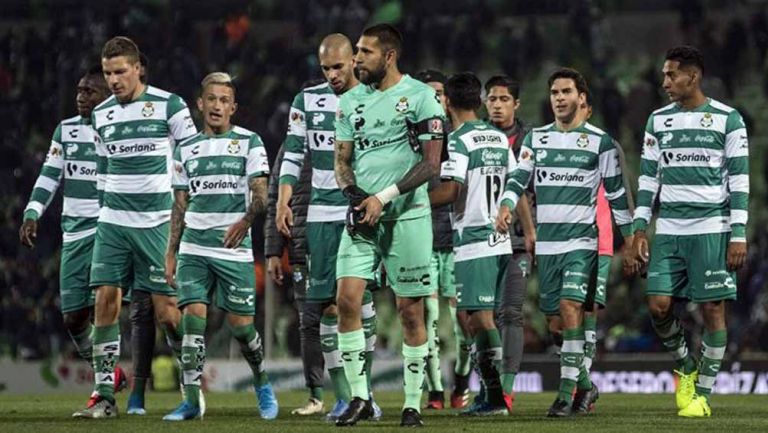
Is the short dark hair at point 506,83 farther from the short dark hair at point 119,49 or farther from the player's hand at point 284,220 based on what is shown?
the short dark hair at point 119,49

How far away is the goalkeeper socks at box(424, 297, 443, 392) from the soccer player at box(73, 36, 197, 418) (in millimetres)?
2361

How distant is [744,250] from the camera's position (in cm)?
1097

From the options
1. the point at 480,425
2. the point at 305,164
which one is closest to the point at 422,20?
the point at 305,164

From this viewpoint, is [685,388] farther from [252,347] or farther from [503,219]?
[252,347]

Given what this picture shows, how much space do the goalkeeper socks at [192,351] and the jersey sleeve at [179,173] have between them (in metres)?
0.94

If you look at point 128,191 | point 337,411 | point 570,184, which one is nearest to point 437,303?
point 570,184

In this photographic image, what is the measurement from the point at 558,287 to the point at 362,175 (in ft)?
7.73

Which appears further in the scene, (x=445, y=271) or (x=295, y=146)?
(x=445, y=271)

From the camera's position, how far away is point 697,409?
11164mm

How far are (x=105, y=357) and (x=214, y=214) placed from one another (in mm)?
1358

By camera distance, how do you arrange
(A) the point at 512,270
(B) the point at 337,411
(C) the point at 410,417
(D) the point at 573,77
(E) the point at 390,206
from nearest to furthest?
(C) the point at 410,417
(E) the point at 390,206
(B) the point at 337,411
(D) the point at 573,77
(A) the point at 512,270

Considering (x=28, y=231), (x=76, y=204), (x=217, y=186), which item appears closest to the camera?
(x=217, y=186)

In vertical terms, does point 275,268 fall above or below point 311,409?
above

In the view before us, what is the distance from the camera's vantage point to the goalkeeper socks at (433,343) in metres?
12.8
